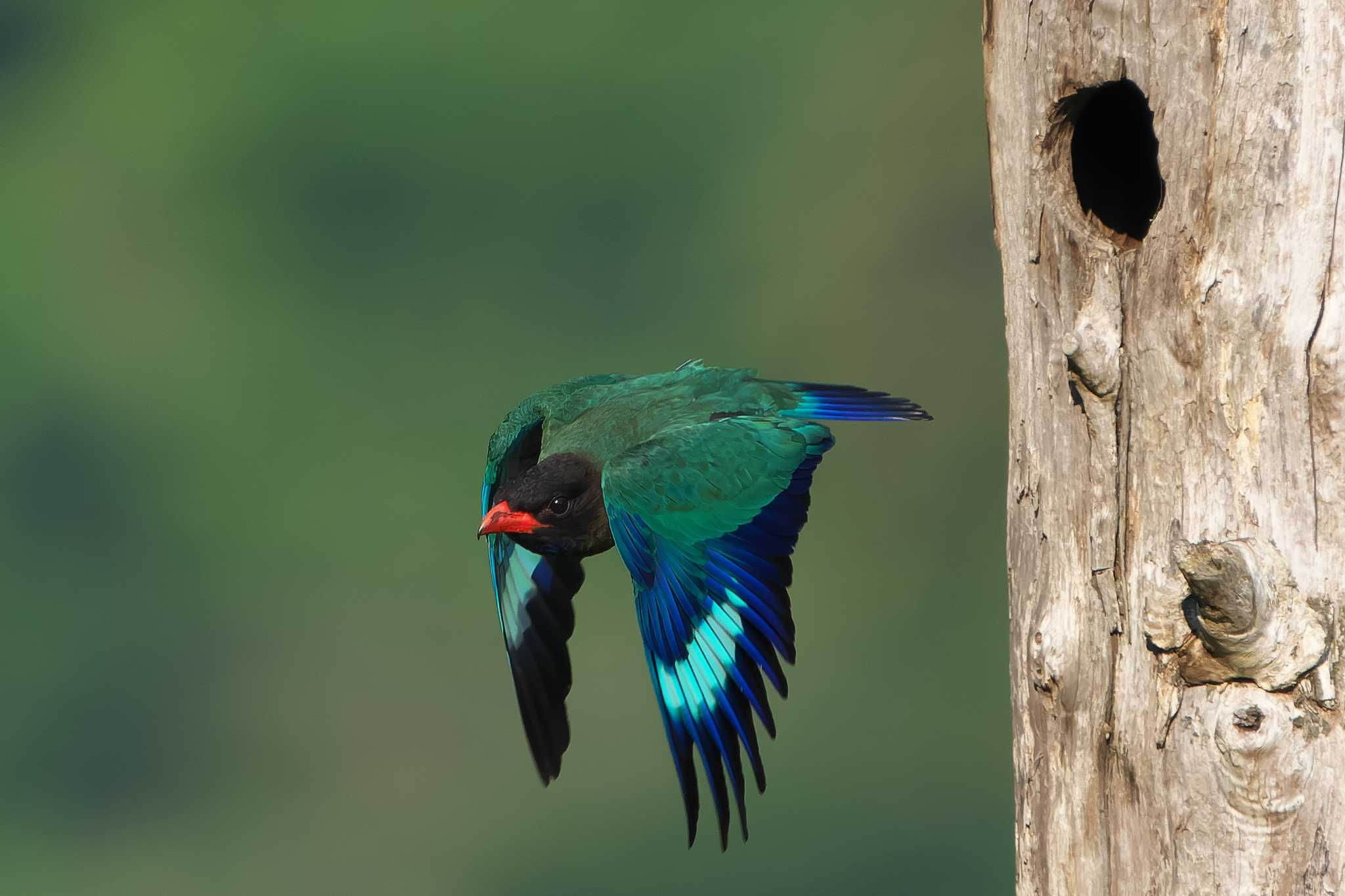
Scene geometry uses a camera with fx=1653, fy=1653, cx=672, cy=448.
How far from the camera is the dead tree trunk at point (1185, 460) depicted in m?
2.33

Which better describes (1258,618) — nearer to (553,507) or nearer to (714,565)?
(714,565)

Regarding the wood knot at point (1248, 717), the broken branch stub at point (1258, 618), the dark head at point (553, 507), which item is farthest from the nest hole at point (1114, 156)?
the dark head at point (553, 507)

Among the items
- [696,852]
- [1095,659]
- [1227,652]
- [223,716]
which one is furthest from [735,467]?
[223,716]

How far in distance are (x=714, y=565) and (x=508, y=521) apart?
0.55 metres

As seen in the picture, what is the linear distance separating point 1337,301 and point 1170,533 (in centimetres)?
40

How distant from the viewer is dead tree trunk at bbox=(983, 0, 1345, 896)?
7.66 ft

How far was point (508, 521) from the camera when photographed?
3846mm

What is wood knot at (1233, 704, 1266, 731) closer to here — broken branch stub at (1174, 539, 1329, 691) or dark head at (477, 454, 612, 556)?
broken branch stub at (1174, 539, 1329, 691)

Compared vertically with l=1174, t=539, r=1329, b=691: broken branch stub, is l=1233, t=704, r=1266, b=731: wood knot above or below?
below

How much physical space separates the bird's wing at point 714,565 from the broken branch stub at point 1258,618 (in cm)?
113

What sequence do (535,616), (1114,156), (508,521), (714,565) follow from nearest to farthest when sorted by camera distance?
1. (1114,156)
2. (714,565)
3. (508,521)
4. (535,616)

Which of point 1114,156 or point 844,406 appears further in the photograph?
point 844,406

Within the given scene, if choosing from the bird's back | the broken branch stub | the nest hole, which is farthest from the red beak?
the broken branch stub

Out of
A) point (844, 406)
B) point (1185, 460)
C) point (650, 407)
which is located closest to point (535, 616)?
point (650, 407)
